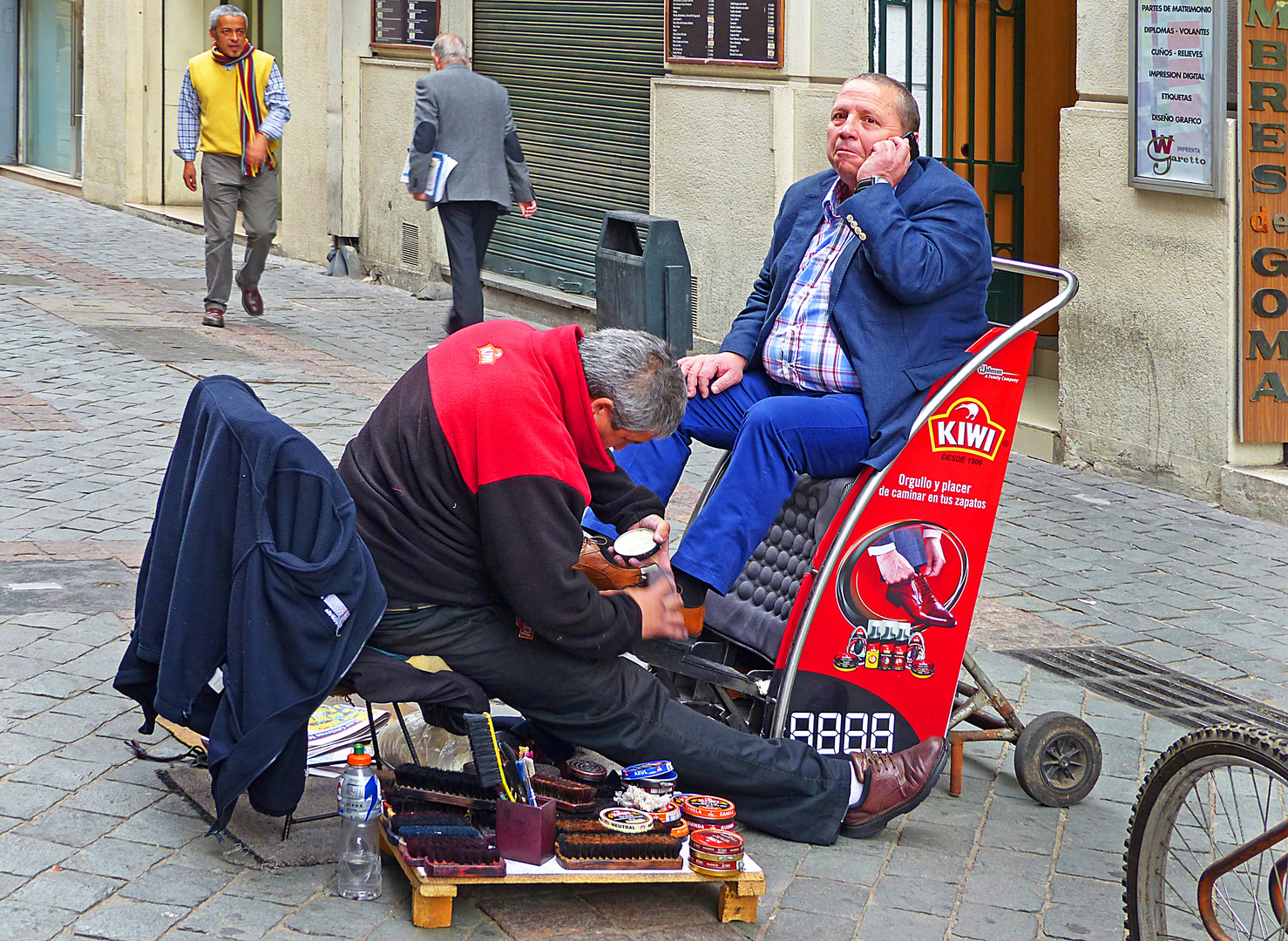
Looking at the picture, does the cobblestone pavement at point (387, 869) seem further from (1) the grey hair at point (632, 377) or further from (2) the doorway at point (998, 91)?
(2) the doorway at point (998, 91)

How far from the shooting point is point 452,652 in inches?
149

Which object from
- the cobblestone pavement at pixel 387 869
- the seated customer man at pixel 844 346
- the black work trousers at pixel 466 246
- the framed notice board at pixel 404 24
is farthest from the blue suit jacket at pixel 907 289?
the framed notice board at pixel 404 24

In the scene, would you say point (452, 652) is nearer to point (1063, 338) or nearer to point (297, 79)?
point (1063, 338)

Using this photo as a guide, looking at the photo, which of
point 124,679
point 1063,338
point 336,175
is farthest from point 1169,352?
→ point 336,175

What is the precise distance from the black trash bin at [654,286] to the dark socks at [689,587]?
276 cm

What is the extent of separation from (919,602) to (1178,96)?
394cm

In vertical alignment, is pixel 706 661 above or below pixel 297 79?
below

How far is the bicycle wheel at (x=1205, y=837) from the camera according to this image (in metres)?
2.96

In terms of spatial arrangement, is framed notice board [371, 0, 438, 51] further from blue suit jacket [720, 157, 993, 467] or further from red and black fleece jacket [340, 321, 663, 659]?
red and black fleece jacket [340, 321, 663, 659]

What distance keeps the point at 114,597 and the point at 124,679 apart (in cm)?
169

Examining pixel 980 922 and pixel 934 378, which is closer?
pixel 980 922

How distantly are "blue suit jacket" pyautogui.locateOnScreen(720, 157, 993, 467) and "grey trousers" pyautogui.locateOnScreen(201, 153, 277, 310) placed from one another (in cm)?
708

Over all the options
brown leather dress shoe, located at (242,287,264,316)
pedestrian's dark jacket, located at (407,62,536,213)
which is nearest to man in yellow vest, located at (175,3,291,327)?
brown leather dress shoe, located at (242,287,264,316)

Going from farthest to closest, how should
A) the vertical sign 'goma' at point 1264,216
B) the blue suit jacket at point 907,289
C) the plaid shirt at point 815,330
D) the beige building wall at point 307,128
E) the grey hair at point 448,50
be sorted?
the beige building wall at point 307,128, the grey hair at point 448,50, the vertical sign 'goma' at point 1264,216, the plaid shirt at point 815,330, the blue suit jacket at point 907,289
